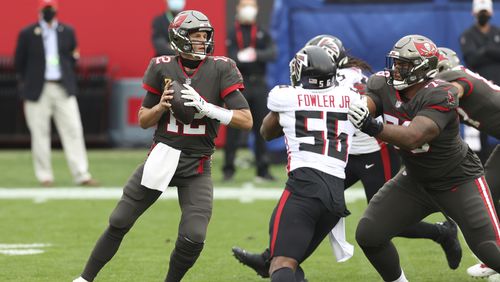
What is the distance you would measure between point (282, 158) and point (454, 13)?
9.40 feet

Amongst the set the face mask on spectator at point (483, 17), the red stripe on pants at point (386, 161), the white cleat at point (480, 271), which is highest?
the red stripe on pants at point (386, 161)

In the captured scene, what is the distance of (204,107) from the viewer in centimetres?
599

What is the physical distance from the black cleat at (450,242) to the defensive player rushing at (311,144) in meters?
1.36

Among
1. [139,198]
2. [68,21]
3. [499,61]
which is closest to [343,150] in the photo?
[139,198]

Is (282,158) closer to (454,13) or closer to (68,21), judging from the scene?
(454,13)

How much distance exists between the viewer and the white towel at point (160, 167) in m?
6.19

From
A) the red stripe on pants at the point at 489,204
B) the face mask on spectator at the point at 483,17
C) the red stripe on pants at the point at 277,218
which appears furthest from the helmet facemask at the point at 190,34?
the face mask on spectator at the point at 483,17

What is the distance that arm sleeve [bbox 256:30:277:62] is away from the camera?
12.1 meters

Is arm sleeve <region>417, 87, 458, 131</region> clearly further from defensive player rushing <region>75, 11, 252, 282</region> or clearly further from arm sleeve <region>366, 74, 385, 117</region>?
defensive player rushing <region>75, 11, 252, 282</region>

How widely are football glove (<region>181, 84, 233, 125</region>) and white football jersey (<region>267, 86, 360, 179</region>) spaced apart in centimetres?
38

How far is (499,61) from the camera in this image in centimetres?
1199

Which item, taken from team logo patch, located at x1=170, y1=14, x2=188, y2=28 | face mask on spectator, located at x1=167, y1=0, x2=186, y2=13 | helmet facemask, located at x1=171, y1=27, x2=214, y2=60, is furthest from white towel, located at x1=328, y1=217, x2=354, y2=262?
face mask on spectator, located at x1=167, y1=0, x2=186, y2=13

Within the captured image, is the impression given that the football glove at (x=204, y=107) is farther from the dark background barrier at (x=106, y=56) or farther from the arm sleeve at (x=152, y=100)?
the dark background barrier at (x=106, y=56)

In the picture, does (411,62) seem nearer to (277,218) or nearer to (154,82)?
(277,218)
